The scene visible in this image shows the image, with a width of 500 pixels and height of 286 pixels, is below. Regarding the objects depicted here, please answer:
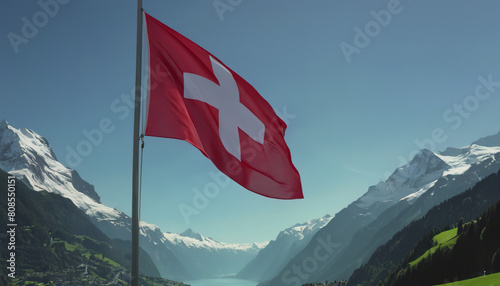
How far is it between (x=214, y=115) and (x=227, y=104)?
0.75 meters

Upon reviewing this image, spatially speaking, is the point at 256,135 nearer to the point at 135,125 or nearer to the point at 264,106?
the point at 264,106

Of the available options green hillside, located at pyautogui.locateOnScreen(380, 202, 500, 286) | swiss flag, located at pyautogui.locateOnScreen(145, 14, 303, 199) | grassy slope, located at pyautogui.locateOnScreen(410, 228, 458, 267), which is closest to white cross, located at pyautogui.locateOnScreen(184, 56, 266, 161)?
swiss flag, located at pyautogui.locateOnScreen(145, 14, 303, 199)

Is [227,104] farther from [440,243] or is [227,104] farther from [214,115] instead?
[440,243]

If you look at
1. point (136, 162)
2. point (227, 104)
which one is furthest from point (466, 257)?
point (136, 162)

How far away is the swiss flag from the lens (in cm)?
1251

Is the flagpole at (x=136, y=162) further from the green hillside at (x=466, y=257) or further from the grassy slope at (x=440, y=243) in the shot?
the grassy slope at (x=440, y=243)

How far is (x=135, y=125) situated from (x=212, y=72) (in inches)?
154

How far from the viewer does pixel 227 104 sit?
45.2 feet

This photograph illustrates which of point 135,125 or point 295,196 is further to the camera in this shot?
point 295,196

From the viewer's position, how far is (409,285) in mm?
172750

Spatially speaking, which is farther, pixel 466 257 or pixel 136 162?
pixel 466 257

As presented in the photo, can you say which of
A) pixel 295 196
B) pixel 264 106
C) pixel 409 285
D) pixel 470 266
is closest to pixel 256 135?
pixel 264 106

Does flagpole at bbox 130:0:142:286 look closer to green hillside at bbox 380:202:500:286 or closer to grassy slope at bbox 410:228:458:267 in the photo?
green hillside at bbox 380:202:500:286

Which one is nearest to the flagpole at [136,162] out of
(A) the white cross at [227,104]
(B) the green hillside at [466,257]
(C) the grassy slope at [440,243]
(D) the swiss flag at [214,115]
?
(D) the swiss flag at [214,115]
